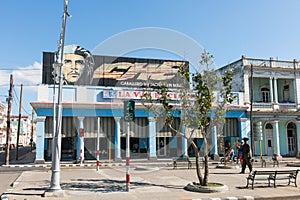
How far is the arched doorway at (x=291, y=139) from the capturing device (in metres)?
32.7

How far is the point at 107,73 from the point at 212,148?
12724mm

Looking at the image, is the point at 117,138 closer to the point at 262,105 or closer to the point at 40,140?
the point at 40,140

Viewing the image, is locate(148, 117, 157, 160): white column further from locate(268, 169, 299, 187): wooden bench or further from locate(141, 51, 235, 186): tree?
locate(268, 169, 299, 187): wooden bench

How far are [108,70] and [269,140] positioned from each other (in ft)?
60.9

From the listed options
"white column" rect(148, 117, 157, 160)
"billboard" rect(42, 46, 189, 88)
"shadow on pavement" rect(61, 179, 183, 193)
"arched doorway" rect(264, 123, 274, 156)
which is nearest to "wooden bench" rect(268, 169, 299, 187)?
"shadow on pavement" rect(61, 179, 183, 193)

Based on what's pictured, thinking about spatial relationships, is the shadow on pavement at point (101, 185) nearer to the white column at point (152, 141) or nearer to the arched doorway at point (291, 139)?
the white column at point (152, 141)

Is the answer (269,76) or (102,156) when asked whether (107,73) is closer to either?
(102,156)

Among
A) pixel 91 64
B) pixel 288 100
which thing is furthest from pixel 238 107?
pixel 91 64

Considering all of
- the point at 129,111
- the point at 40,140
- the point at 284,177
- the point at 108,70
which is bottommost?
the point at 284,177

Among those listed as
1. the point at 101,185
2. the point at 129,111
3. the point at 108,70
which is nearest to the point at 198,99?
the point at 129,111

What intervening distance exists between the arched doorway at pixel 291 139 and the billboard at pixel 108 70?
13789 millimetres

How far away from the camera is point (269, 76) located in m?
31.8

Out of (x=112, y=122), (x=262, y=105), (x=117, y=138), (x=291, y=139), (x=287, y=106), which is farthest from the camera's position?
(x=291, y=139)

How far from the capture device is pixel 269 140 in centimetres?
3222
